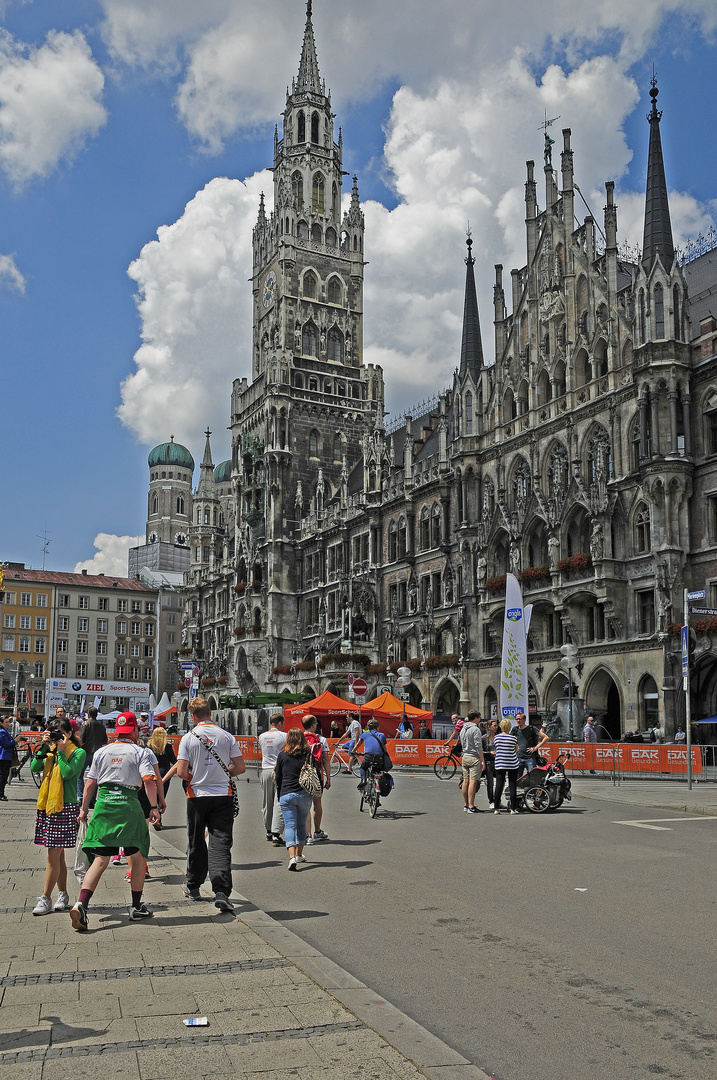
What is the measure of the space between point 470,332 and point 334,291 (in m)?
27.5

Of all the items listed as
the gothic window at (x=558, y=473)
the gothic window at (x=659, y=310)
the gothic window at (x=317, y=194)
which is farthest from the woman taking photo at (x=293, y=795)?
the gothic window at (x=317, y=194)

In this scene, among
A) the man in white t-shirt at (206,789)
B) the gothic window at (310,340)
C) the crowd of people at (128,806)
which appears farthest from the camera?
the gothic window at (310,340)

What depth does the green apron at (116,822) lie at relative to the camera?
854 cm

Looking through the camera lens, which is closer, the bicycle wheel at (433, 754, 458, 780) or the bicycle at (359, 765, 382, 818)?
the bicycle at (359, 765, 382, 818)

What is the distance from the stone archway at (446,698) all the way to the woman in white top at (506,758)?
3097 cm

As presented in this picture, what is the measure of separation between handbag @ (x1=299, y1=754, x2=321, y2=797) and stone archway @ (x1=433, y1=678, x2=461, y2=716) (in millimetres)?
36949

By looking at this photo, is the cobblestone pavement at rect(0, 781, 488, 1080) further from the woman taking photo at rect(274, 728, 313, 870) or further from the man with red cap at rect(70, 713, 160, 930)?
the woman taking photo at rect(274, 728, 313, 870)

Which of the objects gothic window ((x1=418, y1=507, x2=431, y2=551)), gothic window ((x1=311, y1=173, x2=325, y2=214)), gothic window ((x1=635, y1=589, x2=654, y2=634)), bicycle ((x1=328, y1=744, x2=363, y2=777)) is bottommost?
bicycle ((x1=328, y1=744, x2=363, y2=777))

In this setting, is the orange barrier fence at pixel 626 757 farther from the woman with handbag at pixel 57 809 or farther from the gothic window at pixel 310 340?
the gothic window at pixel 310 340

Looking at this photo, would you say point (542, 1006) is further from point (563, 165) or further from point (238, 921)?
point (563, 165)

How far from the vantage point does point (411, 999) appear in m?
6.40

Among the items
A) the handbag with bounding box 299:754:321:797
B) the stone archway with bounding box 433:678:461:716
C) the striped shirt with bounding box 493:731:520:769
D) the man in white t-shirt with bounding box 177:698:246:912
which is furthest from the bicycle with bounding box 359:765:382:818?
the stone archway with bounding box 433:678:461:716

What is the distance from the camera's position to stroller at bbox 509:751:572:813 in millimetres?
17891

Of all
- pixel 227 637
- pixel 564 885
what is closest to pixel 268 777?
pixel 564 885
